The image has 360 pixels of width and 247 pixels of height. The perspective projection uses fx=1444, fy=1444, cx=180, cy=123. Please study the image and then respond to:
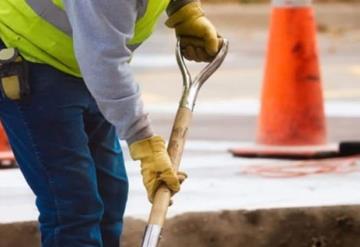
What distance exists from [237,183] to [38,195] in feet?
5.95

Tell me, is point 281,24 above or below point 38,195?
below

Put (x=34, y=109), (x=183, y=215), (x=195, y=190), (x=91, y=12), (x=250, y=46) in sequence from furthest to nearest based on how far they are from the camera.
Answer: (x=250, y=46), (x=195, y=190), (x=183, y=215), (x=34, y=109), (x=91, y=12)

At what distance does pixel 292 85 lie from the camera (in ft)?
22.4

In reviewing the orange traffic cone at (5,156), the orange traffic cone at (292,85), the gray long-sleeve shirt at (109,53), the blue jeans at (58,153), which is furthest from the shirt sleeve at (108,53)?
the orange traffic cone at (292,85)

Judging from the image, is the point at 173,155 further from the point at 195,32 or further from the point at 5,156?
the point at 5,156

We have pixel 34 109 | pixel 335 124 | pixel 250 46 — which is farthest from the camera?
pixel 250 46

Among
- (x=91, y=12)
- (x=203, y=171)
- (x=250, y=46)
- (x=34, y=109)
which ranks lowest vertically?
(x=250, y=46)

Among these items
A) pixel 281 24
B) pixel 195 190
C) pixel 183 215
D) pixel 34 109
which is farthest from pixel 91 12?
pixel 281 24

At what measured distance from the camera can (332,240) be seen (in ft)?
15.9

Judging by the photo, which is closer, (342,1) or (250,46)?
(250,46)

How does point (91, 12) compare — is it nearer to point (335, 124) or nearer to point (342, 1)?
point (335, 124)

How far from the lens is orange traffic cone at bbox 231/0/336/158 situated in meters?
Answer: 6.79

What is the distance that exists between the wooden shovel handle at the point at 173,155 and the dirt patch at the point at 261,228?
2.57 feet

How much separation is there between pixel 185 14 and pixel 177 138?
1.42 feet
